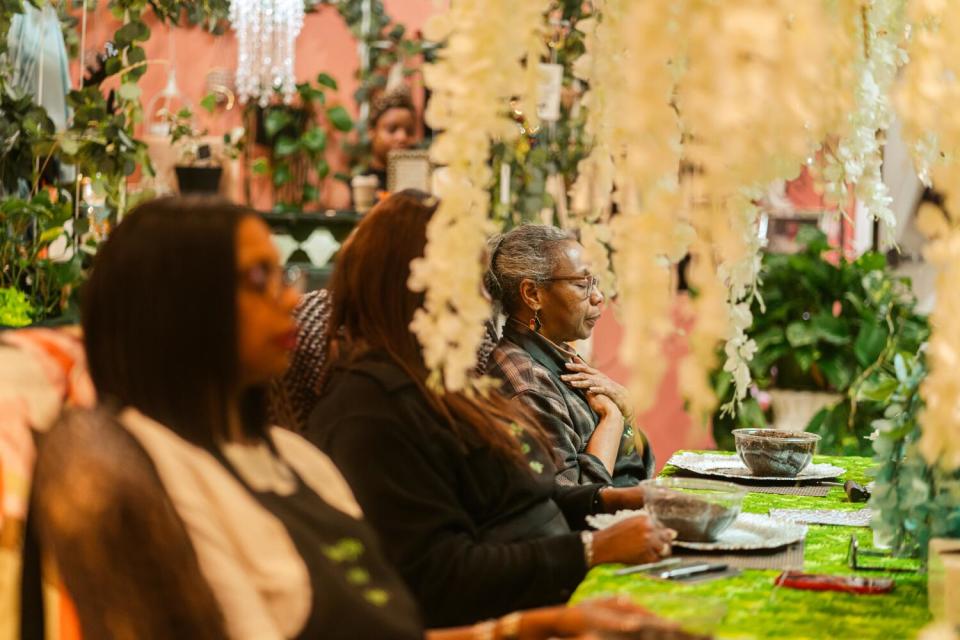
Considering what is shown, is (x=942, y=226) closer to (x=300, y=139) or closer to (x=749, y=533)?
(x=749, y=533)

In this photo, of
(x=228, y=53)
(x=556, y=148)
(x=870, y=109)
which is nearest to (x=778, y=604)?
(x=870, y=109)

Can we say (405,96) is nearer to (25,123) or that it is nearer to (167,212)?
(25,123)

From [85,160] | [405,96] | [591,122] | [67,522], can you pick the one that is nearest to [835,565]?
[591,122]

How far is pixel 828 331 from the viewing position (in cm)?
499

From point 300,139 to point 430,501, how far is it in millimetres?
4702

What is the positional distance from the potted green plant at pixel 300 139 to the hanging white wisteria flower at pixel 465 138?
15.8ft

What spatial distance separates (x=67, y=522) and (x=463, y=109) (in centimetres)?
61

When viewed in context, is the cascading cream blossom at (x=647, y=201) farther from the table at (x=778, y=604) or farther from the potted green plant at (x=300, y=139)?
the potted green plant at (x=300, y=139)

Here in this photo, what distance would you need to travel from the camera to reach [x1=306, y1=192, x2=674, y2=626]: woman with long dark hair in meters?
1.70

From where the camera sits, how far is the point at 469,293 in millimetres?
1377

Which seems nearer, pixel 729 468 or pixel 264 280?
pixel 264 280

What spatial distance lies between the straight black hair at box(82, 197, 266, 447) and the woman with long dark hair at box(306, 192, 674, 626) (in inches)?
19.5

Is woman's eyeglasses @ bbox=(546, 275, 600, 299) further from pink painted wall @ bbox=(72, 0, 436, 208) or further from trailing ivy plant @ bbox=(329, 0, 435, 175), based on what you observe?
pink painted wall @ bbox=(72, 0, 436, 208)

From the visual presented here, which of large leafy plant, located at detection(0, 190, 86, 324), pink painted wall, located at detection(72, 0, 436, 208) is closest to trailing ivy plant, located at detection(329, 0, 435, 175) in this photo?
pink painted wall, located at detection(72, 0, 436, 208)
